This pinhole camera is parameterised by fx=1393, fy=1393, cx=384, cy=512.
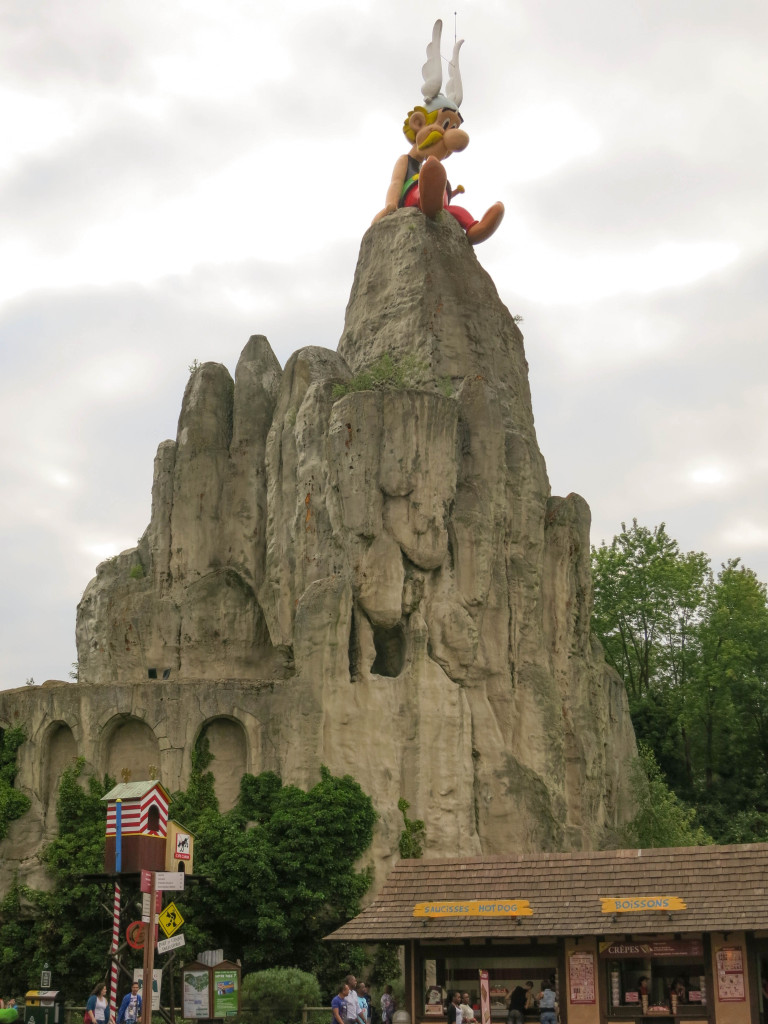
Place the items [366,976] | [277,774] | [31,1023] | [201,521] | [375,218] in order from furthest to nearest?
[375,218] → [201,521] → [277,774] → [366,976] → [31,1023]

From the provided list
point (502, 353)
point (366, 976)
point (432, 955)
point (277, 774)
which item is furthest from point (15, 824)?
point (502, 353)

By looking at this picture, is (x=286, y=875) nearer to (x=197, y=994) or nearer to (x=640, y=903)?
(x=197, y=994)

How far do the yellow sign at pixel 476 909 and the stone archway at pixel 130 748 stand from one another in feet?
51.2

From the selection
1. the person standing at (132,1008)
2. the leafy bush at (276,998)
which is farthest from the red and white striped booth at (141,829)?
the leafy bush at (276,998)

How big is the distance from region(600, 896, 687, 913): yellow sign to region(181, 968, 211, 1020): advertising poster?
866 cm

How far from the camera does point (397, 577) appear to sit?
1641 inches

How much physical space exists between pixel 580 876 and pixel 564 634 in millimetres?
21196

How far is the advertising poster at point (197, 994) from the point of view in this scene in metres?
29.1

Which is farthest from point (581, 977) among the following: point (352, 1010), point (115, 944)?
point (115, 944)

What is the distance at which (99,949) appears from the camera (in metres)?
37.7

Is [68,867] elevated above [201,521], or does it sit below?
below

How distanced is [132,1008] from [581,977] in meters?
8.55

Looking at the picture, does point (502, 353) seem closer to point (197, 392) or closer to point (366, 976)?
point (197, 392)

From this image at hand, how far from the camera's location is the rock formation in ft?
134
